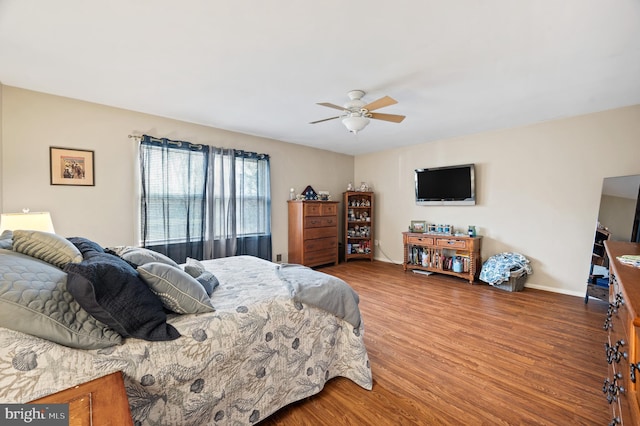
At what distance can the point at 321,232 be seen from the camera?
4996 mm

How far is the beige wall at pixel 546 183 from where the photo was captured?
3.27 meters

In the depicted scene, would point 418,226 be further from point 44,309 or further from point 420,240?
point 44,309

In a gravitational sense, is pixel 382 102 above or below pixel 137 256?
above

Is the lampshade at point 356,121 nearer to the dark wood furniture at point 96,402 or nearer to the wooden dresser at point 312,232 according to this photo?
the wooden dresser at point 312,232

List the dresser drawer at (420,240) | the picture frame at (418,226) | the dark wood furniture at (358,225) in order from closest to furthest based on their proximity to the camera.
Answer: the dresser drawer at (420,240)
the picture frame at (418,226)
the dark wood furniture at (358,225)

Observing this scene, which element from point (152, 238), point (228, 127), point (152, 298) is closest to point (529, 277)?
point (152, 298)

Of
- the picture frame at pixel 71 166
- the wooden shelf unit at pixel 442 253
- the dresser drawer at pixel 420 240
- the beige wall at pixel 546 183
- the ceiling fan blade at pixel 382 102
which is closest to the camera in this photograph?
the ceiling fan blade at pixel 382 102

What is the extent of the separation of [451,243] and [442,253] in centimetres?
31

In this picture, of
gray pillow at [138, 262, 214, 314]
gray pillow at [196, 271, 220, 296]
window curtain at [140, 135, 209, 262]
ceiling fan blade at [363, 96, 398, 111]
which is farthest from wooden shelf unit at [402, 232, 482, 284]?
gray pillow at [138, 262, 214, 314]

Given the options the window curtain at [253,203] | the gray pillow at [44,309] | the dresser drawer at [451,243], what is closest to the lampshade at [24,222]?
the gray pillow at [44,309]

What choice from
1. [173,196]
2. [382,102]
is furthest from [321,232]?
[382,102]

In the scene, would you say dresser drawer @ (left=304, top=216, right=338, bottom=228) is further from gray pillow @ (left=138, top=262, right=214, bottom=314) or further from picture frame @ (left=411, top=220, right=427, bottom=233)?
gray pillow @ (left=138, top=262, right=214, bottom=314)

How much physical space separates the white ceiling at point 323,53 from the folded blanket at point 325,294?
169 cm

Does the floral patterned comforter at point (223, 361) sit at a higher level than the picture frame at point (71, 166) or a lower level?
lower
